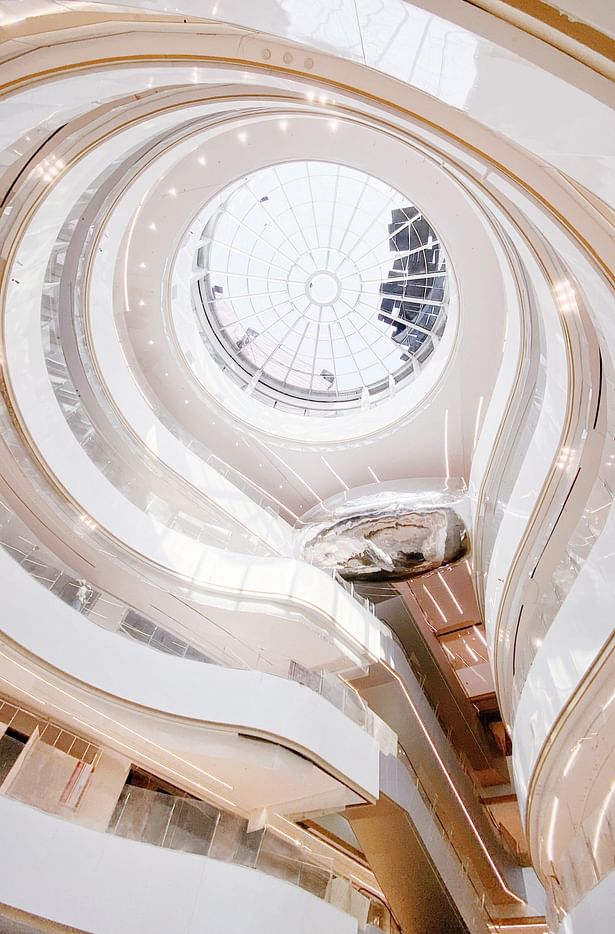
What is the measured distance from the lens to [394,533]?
1150 centimetres

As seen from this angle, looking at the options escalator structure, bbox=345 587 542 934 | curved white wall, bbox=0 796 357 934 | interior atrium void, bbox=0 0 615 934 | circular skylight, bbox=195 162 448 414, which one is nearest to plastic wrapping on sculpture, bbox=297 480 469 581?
interior atrium void, bbox=0 0 615 934

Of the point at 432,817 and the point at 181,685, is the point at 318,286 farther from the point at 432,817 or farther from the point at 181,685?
the point at 432,817

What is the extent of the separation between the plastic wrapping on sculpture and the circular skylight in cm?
297

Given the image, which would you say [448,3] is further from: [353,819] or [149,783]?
[353,819]

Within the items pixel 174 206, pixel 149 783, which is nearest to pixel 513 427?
pixel 174 206

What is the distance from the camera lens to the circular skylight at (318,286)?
11.8 meters

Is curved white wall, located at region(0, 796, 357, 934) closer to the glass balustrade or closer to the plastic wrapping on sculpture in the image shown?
the glass balustrade

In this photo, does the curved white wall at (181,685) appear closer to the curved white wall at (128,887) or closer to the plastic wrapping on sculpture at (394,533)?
the curved white wall at (128,887)

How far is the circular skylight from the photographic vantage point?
11805 mm

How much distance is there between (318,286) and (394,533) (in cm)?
652

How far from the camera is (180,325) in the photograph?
12031mm

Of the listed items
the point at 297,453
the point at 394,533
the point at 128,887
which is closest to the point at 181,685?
the point at 128,887

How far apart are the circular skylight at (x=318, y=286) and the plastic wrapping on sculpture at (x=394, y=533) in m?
2.97

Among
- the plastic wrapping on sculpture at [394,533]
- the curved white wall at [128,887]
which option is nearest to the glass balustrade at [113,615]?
the curved white wall at [128,887]
